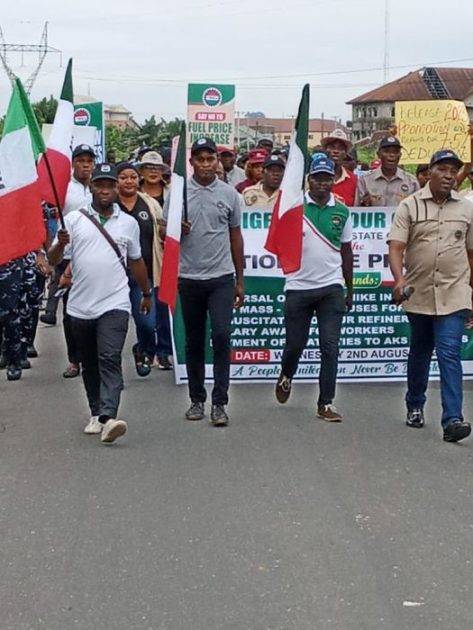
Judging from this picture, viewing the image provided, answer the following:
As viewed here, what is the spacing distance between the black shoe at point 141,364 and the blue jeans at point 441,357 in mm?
2755

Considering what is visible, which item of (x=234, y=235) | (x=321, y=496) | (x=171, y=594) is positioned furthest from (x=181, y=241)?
(x=171, y=594)

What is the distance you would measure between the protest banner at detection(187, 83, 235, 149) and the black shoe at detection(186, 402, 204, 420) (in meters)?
8.33

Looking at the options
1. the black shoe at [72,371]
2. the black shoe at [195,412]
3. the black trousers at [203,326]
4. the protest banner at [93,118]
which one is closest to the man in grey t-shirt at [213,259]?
the black trousers at [203,326]

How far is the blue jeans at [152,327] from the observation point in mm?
9188

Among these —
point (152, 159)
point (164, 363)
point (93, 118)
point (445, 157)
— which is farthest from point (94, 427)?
point (93, 118)

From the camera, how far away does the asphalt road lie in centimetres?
427

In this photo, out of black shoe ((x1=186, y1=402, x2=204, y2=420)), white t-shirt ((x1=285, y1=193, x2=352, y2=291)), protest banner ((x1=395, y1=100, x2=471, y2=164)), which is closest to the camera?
white t-shirt ((x1=285, y1=193, x2=352, y2=291))

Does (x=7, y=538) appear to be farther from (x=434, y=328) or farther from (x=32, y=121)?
(x=434, y=328)

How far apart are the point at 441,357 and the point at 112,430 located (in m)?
2.17

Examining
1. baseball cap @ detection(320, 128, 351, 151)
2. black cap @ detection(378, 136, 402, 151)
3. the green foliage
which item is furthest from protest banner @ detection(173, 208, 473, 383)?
the green foliage

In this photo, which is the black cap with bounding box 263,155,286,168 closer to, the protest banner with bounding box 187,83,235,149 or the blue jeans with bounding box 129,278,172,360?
the blue jeans with bounding box 129,278,172,360

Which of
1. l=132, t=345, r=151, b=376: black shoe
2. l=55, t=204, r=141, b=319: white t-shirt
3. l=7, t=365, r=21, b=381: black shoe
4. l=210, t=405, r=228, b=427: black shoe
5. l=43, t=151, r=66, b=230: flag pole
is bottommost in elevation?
l=7, t=365, r=21, b=381: black shoe

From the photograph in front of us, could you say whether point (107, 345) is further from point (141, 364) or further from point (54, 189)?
point (141, 364)

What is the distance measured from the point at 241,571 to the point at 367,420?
3014mm
